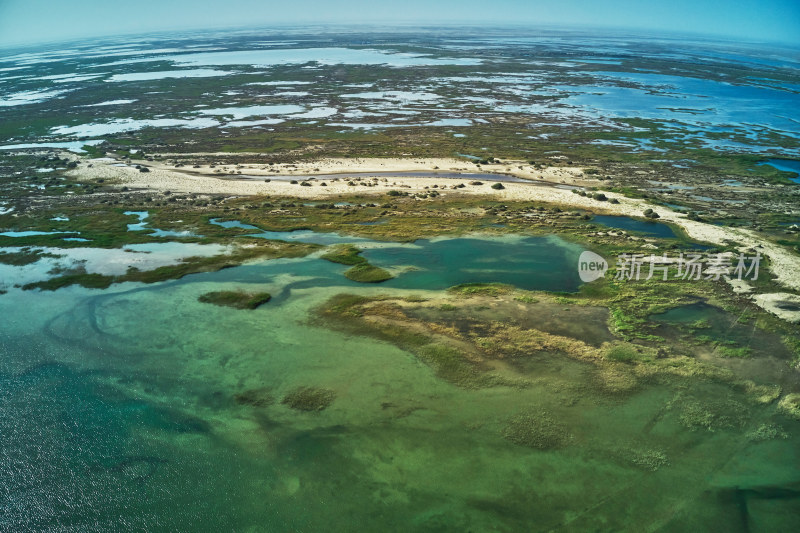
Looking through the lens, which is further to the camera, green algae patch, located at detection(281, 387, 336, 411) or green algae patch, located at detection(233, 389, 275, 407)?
green algae patch, located at detection(233, 389, 275, 407)

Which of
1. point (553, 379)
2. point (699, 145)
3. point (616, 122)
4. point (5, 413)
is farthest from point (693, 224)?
point (616, 122)

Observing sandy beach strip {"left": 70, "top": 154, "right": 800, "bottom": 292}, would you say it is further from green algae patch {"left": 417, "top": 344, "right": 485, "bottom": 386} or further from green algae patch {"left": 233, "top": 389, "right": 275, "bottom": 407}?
green algae patch {"left": 233, "top": 389, "right": 275, "bottom": 407}

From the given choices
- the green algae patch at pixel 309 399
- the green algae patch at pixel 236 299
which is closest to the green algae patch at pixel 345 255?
the green algae patch at pixel 236 299

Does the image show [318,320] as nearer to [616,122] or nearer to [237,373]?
[237,373]

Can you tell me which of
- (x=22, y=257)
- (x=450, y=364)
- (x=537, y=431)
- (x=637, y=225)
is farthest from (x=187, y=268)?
(x=637, y=225)

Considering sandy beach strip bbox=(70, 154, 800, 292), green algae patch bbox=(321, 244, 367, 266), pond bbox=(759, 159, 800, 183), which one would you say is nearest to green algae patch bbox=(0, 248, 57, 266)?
sandy beach strip bbox=(70, 154, 800, 292)

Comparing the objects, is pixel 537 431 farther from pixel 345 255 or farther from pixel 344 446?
pixel 345 255
